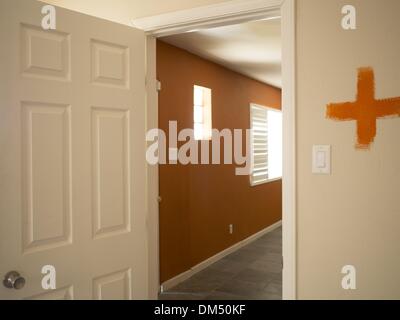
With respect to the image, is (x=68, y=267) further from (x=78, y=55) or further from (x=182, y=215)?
(x=182, y=215)

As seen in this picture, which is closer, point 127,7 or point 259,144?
point 127,7

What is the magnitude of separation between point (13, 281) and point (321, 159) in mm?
1407

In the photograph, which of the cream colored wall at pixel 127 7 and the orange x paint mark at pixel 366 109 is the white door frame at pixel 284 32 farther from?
the orange x paint mark at pixel 366 109

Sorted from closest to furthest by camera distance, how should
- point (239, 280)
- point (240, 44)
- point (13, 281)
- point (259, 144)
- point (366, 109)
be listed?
1. point (13, 281)
2. point (366, 109)
3. point (240, 44)
4. point (239, 280)
5. point (259, 144)

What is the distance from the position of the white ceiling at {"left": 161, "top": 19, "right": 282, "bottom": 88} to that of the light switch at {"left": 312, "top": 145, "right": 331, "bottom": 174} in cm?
173

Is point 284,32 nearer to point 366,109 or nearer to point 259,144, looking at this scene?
point 366,109

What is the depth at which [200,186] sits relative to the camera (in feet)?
14.3

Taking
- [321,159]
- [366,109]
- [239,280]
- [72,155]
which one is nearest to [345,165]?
[321,159]

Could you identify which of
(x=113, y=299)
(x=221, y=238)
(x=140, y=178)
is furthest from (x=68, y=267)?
(x=221, y=238)

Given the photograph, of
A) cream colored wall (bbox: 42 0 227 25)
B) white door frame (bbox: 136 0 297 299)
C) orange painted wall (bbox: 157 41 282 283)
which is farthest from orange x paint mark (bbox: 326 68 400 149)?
orange painted wall (bbox: 157 41 282 283)

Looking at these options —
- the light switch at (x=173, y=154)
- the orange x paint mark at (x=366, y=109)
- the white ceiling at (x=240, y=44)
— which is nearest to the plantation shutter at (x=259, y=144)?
the white ceiling at (x=240, y=44)

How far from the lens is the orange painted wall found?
3.80 metres

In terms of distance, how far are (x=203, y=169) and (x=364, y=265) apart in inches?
115

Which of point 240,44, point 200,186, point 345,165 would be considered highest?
point 240,44
